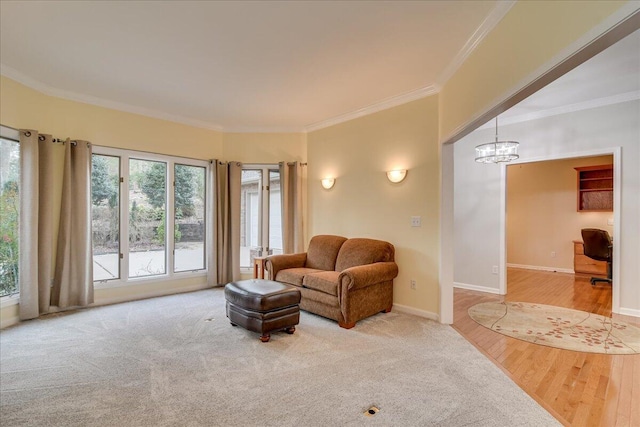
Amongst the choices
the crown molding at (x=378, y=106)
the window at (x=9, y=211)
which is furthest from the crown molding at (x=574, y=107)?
the window at (x=9, y=211)

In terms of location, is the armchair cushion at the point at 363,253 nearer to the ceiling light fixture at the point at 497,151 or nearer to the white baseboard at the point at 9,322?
the ceiling light fixture at the point at 497,151

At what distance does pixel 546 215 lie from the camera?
7.27m

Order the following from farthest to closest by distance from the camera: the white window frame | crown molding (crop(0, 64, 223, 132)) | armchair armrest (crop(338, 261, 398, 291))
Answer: the white window frame < crown molding (crop(0, 64, 223, 132)) < armchair armrest (crop(338, 261, 398, 291))

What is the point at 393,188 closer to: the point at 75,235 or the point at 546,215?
the point at 75,235

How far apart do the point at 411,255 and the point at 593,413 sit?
225 centimetres

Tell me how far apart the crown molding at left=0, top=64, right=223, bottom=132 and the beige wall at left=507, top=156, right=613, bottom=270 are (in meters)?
7.29

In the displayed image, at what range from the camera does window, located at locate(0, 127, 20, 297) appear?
3.56 metres

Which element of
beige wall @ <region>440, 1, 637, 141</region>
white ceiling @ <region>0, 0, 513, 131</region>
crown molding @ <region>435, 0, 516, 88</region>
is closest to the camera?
beige wall @ <region>440, 1, 637, 141</region>

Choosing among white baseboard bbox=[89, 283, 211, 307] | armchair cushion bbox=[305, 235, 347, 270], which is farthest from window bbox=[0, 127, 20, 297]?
armchair cushion bbox=[305, 235, 347, 270]

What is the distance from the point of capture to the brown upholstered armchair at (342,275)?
347cm

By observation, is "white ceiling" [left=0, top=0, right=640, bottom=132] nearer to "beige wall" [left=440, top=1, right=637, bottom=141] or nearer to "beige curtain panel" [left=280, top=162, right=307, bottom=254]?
"beige wall" [left=440, top=1, right=637, bottom=141]

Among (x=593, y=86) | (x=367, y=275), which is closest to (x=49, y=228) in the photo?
(x=367, y=275)

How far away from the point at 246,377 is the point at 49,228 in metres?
3.32

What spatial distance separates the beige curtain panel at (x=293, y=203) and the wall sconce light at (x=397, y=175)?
1.80 metres
